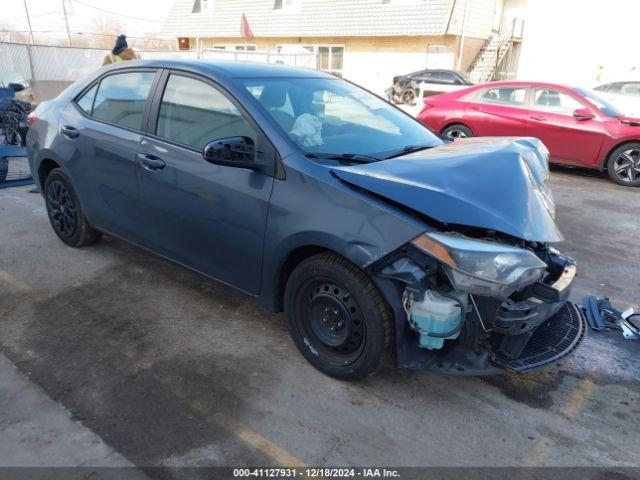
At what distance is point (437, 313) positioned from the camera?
98.1 inches

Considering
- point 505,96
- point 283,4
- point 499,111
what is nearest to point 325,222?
point 499,111

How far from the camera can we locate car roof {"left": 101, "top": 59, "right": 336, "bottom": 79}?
3.38 meters

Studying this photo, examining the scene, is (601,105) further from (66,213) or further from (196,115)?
(66,213)

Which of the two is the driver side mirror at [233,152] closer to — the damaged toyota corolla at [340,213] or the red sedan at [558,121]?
the damaged toyota corolla at [340,213]

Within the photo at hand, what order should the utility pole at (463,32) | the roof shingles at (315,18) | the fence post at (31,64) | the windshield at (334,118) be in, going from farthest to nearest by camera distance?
the roof shingles at (315,18) → the utility pole at (463,32) → the fence post at (31,64) → the windshield at (334,118)

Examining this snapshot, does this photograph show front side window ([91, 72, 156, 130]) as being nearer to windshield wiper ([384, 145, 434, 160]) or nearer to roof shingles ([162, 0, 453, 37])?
windshield wiper ([384, 145, 434, 160])

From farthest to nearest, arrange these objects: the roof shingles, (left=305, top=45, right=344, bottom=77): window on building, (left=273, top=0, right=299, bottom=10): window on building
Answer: (left=273, top=0, right=299, bottom=10): window on building
(left=305, top=45, right=344, bottom=77): window on building
the roof shingles

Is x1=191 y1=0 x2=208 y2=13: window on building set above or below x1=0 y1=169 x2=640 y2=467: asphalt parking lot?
above

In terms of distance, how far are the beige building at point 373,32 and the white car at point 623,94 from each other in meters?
10.3

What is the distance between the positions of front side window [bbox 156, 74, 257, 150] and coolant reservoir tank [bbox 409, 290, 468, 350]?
137 cm

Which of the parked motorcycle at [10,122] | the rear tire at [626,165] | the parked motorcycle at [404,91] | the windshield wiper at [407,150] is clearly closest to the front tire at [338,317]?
the windshield wiper at [407,150]

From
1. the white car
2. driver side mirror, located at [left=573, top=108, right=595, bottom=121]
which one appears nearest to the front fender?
driver side mirror, located at [left=573, top=108, right=595, bottom=121]

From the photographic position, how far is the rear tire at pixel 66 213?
14.8ft

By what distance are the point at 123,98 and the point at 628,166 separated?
24.3 ft
